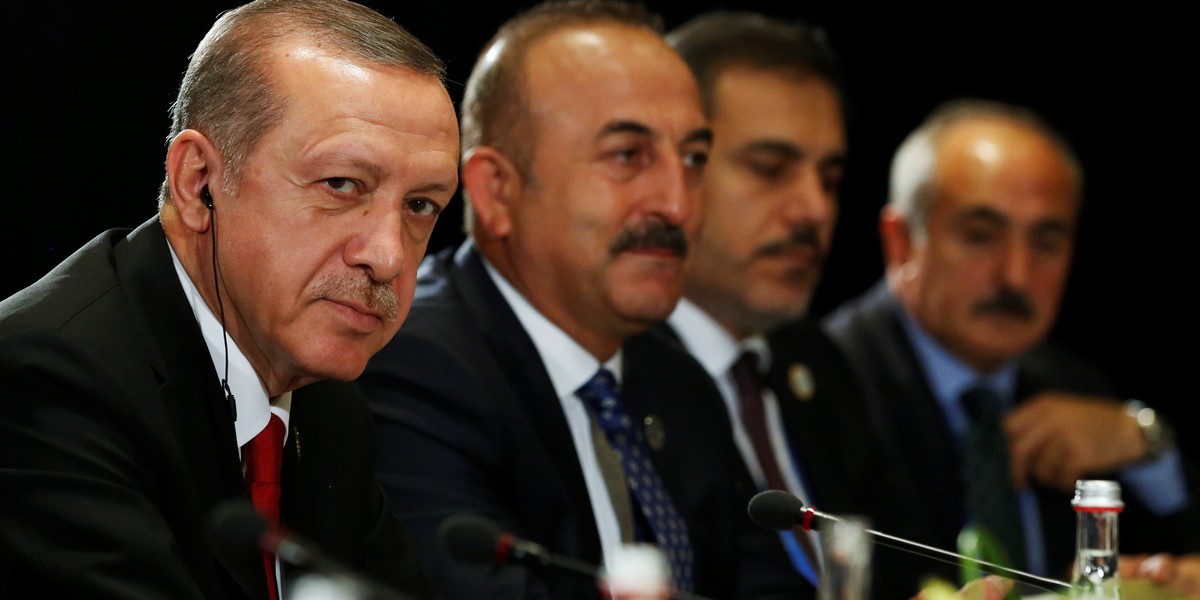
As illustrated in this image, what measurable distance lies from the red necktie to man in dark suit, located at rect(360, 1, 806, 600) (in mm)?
446

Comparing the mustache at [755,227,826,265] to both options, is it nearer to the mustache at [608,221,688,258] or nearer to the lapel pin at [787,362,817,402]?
the lapel pin at [787,362,817,402]

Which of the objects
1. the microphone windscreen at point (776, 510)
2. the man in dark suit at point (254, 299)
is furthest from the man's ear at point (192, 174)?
the microphone windscreen at point (776, 510)

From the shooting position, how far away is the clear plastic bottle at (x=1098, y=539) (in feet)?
5.61

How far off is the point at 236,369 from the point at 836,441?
165cm

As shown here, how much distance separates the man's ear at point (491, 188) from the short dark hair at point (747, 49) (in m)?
0.89

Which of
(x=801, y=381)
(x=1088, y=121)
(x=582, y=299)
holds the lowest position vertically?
(x=801, y=381)

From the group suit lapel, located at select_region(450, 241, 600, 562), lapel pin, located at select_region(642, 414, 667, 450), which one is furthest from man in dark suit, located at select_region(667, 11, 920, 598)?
suit lapel, located at select_region(450, 241, 600, 562)

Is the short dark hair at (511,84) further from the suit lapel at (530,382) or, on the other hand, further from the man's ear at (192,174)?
the man's ear at (192,174)

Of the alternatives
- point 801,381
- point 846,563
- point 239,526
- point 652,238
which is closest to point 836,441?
point 801,381

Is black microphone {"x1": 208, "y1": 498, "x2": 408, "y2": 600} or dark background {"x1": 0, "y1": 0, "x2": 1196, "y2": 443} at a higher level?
black microphone {"x1": 208, "y1": 498, "x2": 408, "y2": 600}

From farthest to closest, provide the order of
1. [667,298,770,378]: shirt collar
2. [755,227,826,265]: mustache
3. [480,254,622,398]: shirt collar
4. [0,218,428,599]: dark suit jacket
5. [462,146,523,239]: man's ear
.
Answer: [755,227,826,265]: mustache
[667,298,770,378]: shirt collar
[462,146,523,239]: man's ear
[480,254,622,398]: shirt collar
[0,218,428,599]: dark suit jacket

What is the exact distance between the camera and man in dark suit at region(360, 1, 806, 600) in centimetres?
225

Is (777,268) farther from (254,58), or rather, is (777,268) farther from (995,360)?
(254,58)

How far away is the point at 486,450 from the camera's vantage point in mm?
2188
